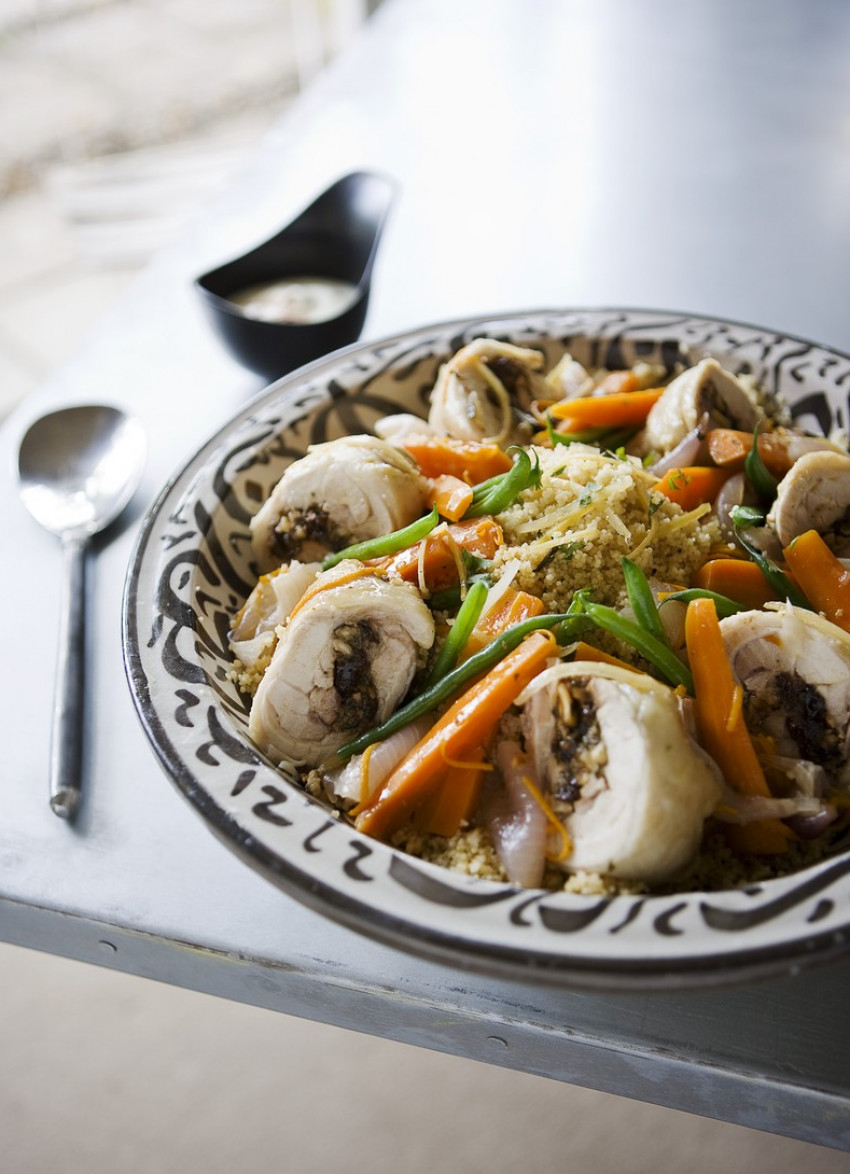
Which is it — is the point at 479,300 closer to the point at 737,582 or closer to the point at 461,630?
the point at 737,582

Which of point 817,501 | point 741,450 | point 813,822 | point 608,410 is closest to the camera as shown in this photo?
point 813,822

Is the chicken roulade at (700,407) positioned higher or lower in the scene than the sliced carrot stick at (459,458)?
higher

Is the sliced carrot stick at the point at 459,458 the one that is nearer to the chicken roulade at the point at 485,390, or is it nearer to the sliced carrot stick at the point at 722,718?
the chicken roulade at the point at 485,390

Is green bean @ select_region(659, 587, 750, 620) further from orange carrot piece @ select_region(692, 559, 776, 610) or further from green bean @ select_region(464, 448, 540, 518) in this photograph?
green bean @ select_region(464, 448, 540, 518)

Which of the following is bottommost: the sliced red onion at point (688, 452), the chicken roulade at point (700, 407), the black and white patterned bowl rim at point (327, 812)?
the black and white patterned bowl rim at point (327, 812)

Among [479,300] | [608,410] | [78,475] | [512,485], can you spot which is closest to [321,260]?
[479,300]

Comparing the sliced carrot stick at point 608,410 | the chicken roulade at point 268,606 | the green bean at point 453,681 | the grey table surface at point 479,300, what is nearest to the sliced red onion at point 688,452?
the sliced carrot stick at point 608,410
